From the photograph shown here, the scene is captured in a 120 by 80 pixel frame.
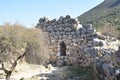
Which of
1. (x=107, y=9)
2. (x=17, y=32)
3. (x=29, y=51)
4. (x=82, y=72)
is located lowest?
(x=82, y=72)

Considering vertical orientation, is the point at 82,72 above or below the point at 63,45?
below

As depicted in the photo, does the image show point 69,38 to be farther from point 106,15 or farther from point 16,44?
point 106,15

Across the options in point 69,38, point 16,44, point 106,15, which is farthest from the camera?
point 106,15

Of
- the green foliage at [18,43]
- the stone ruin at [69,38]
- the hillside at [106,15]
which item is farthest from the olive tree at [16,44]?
the hillside at [106,15]

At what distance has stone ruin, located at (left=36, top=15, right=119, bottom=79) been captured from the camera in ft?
66.3

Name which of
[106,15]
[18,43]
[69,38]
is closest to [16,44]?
[18,43]

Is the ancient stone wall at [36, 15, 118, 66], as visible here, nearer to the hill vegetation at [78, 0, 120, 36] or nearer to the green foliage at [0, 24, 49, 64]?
the green foliage at [0, 24, 49, 64]

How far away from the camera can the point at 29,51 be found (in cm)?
1628

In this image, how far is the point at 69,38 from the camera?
70.6 ft

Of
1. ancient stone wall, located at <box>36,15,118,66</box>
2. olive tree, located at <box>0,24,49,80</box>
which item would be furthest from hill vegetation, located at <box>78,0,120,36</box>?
olive tree, located at <box>0,24,49,80</box>

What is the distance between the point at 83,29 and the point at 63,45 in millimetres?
2525

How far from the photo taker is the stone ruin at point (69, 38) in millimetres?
20203

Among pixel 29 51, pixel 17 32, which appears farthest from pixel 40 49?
pixel 17 32

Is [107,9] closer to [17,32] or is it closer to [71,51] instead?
[71,51]
